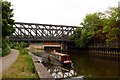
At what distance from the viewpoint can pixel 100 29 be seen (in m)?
84.7

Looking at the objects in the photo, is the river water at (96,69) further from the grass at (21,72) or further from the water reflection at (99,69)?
the grass at (21,72)

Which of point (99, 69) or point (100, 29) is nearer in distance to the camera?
point (99, 69)

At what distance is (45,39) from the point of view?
121750mm

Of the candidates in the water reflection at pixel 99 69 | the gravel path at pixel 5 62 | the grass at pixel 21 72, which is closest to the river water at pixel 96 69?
the water reflection at pixel 99 69

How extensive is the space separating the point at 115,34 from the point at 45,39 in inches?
2467

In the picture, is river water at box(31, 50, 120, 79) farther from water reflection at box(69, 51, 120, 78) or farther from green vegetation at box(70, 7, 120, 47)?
green vegetation at box(70, 7, 120, 47)

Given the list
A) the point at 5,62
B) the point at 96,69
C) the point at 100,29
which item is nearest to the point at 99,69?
the point at 96,69

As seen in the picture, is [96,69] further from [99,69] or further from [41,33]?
[41,33]

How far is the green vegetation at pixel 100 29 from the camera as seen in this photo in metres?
64.7

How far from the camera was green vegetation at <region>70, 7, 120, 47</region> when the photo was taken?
6469cm

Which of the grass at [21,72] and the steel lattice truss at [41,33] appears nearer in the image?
the grass at [21,72]

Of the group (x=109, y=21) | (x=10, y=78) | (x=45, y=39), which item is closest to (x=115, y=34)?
(x=109, y=21)

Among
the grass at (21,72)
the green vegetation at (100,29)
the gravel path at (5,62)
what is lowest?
the gravel path at (5,62)

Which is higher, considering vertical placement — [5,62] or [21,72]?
[21,72]
